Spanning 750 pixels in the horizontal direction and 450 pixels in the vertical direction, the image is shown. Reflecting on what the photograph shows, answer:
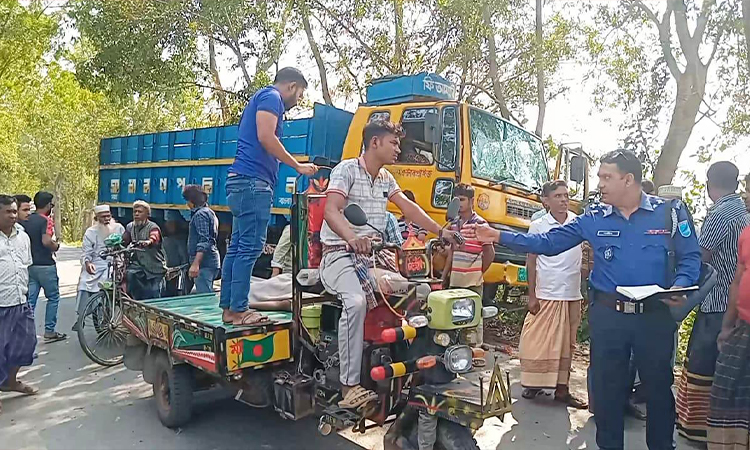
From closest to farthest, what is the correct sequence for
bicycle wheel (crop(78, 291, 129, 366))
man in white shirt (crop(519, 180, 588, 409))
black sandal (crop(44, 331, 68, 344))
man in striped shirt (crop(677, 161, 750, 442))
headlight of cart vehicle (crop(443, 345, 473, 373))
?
headlight of cart vehicle (crop(443, 345, 473, 373)) → man in striped shirt (crop(677, 161, 750, 442)) → man in white shirt (crop(519, 180, 588, 409)) → bicycle wheel (crop(78, 291, 129, 366)) → black sandal (crop(44, 331, 68, 344))

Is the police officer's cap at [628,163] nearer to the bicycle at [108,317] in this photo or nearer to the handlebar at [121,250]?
the bicycle at [108,317]

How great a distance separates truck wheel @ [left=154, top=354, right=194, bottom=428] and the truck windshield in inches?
138

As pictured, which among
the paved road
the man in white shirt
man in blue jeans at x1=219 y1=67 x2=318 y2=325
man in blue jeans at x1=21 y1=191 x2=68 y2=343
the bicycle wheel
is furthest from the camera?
man in blue jeans at x1=21 y1=191 x2=68 y2=343

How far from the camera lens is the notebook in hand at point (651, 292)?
129 inches

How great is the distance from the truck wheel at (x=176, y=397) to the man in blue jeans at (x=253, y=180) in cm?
75

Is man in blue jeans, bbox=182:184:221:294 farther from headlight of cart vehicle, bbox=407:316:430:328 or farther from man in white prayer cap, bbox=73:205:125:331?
headlight of cart vehicle, bbox=407:316:430:328

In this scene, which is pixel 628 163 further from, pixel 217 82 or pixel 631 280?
pixel 217 82

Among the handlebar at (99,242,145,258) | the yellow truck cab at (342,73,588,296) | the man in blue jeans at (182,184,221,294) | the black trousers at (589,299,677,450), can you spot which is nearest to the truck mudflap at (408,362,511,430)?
the black trousers at (589,299,677,450)

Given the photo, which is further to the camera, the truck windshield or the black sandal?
the black sandal

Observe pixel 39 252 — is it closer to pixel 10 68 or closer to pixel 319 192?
pixel 319 192

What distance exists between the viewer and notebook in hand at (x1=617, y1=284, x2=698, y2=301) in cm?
328

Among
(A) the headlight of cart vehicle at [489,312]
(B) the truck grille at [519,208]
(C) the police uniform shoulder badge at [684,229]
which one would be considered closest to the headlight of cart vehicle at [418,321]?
(A) the headlight of cart vehicle at [489,312]

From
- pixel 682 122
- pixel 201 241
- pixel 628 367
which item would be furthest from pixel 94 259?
pixel 682 122

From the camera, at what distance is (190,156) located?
9.79 m
